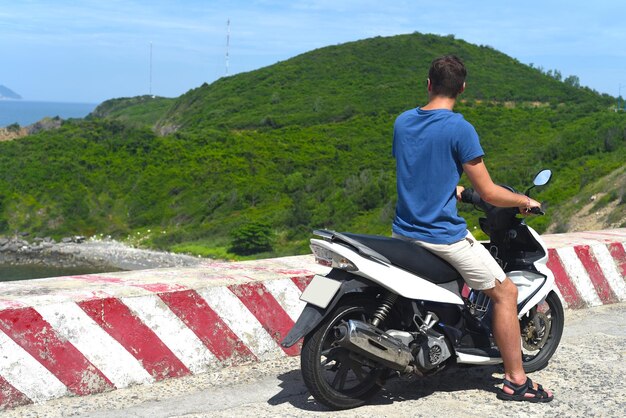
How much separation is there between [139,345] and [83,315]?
386 millimetres

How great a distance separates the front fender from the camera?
13.8ft

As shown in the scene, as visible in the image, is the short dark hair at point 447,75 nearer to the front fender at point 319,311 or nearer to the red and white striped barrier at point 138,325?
the front fender at point 319,311

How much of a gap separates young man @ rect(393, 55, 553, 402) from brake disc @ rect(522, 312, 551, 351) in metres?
0.75

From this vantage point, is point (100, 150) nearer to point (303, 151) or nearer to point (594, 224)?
point (303, 151)

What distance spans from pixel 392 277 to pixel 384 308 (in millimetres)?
197

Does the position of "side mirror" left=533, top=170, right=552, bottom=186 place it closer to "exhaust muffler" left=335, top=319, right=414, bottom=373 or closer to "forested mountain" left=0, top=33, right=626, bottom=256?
"exhaust muffler" left=335, top=319, right=414, bottom=373

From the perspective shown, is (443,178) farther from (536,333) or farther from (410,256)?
(536,333)

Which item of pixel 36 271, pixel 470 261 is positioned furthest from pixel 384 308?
pixel 36 271

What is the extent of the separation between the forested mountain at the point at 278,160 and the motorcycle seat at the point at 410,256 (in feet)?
115

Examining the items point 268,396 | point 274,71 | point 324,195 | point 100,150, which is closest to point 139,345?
point 268,396

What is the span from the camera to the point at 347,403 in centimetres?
441

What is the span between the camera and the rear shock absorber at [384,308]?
14.2 ft

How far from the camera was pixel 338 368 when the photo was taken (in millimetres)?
4391

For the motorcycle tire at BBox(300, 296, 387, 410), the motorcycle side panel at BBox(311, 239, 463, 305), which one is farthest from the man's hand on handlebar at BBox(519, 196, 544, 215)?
the motorcycle tire at BBox(300, 296, 387, 410)
